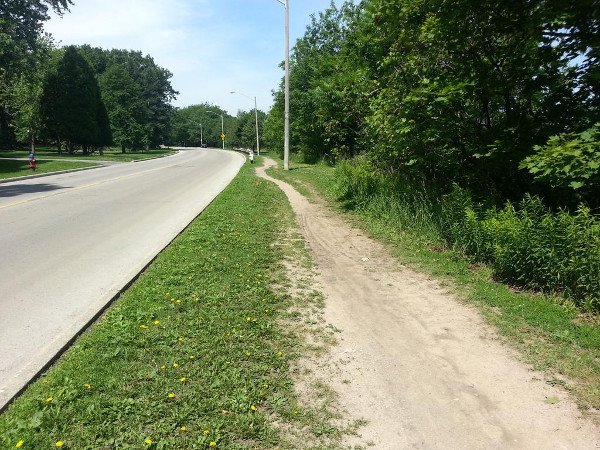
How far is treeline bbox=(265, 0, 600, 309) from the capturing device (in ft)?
17.8

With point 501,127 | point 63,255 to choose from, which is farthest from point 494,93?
point 63,255

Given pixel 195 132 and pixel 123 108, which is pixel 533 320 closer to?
pixel 123 108

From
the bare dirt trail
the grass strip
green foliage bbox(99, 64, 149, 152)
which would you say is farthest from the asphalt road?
green foliage bbox(99, 64, 149, 152)

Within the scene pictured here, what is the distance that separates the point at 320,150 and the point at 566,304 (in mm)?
31302

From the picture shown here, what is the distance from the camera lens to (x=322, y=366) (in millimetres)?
3924

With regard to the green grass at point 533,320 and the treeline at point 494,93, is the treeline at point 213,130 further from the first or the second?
the green grass at point 533,320

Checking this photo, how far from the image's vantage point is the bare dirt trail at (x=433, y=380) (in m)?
3.01

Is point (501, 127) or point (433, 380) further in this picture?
point (501, 127)

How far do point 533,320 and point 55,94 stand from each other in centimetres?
5035

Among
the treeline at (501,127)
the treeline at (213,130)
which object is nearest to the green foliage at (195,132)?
the treeline at (213,130)

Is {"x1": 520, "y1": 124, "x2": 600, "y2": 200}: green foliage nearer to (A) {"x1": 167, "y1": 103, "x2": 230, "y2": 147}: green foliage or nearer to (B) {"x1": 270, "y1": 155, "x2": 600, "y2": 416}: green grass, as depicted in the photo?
(B) {"x1": 270, "y1": 155, "x2": 600, "y2": 416}: green grass

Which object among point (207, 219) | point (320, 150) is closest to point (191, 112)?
point (320, 150)

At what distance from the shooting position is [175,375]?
3594 millimetres

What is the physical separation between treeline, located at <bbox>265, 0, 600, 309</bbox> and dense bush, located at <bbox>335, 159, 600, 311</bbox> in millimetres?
17
